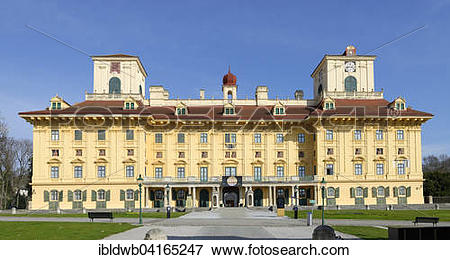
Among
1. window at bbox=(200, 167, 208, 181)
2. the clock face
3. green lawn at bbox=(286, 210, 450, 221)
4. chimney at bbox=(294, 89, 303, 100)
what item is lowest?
green lawn at bbox=(286, 210, 450, 221)

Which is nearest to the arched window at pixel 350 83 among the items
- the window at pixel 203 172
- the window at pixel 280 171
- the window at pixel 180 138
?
the window at pixel 280 171

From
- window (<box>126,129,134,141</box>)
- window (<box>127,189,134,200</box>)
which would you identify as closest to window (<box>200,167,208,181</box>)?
window (<box>127,189,134,200</box>)

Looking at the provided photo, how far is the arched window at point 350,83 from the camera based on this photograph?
6656 centimetres

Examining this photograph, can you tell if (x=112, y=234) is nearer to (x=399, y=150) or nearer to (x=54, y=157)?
(x=54, y=157)

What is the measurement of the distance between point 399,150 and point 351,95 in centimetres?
1119

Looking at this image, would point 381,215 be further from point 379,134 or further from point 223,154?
point 223,154

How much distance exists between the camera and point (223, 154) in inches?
2370

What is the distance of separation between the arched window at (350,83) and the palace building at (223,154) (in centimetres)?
427

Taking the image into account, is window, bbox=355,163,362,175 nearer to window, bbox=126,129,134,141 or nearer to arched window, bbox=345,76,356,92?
arched window, bbox=345,76,356,92

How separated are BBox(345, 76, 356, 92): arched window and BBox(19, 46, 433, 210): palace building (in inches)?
168

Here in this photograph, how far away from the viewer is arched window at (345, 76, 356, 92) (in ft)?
218

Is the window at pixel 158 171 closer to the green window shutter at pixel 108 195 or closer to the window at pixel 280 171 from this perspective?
the green window shutter at pixel 108 195
